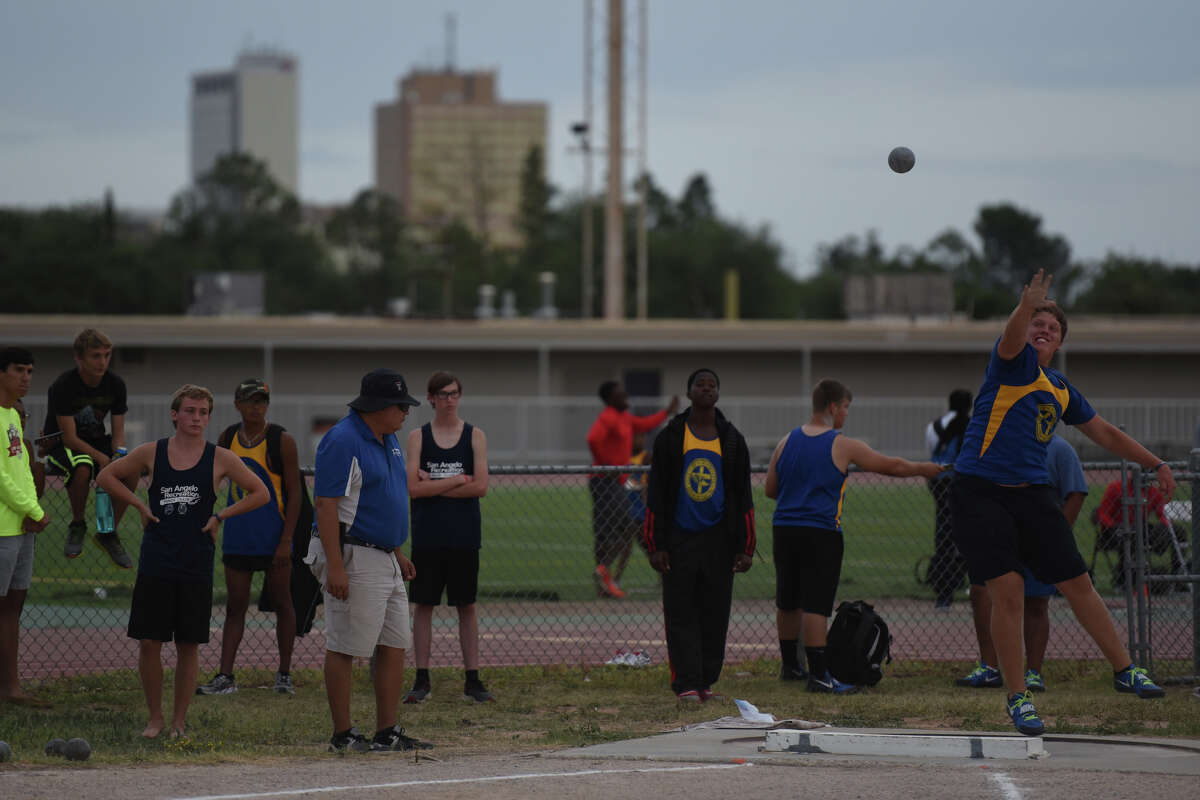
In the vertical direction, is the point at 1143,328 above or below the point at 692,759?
above

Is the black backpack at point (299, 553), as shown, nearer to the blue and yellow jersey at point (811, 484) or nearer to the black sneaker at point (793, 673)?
the blue and yellow jersey at point (811, 484)

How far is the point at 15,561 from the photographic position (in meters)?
9.09

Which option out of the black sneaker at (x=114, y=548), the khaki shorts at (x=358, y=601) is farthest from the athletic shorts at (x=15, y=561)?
the khaki shorts at (x=358, y=601)

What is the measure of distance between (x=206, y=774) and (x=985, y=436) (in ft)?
14.0

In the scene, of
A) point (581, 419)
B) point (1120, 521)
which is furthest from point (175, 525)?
point (581, 419)

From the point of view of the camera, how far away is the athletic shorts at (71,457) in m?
10.1

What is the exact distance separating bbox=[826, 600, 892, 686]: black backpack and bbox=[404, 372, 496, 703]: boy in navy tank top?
227 centimetres

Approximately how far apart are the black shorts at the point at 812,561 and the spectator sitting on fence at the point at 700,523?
40 cm

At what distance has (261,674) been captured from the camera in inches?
→ 412

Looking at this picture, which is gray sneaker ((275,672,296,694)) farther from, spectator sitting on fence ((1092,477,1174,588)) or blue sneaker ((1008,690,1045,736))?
spectator sitting on fence ((1092,477,1174,588))

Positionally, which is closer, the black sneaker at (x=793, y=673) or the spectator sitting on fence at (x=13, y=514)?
the spectator sitting on fence at (x=13, y=514)

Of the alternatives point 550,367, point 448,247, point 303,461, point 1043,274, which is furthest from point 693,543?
point 448,247

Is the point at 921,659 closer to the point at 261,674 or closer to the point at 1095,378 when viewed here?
the point at 261,674

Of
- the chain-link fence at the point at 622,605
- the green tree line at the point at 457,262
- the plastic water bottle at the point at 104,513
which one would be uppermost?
the green tree line at the point at 457,262
